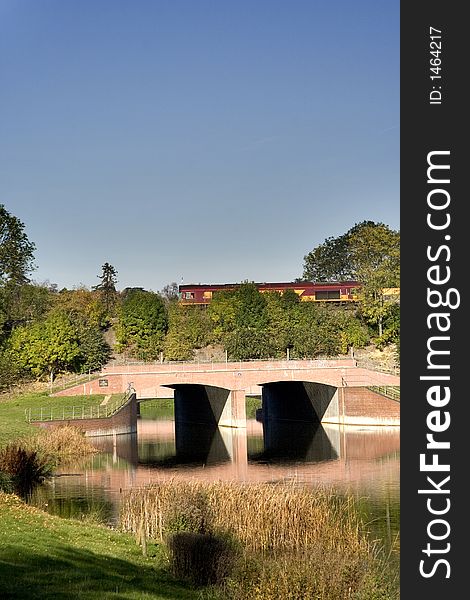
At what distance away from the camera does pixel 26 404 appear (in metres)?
59.2

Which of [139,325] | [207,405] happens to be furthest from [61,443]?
[139,325]

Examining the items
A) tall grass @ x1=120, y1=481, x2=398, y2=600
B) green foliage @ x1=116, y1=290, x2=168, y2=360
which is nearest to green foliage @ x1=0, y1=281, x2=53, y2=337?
green foliage @ x1=116, y1=290, x2=168, y2=360

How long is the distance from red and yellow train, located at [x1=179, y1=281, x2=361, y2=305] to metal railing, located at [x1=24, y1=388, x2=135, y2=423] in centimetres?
5026

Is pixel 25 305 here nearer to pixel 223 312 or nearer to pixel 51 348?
pixel 51 348

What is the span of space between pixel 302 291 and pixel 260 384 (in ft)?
157

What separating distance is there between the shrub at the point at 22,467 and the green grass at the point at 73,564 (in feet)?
34.7

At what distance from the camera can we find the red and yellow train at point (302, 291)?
110938 mm

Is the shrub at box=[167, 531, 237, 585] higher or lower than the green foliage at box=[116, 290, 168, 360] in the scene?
lower

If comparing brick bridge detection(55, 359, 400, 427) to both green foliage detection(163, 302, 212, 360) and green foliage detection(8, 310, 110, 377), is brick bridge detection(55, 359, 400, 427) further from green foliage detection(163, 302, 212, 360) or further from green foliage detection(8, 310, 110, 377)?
green foliage detection(163, 302, 212, 360)

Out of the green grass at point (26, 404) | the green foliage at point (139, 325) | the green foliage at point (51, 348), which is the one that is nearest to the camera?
the green grass at point (26, 404)

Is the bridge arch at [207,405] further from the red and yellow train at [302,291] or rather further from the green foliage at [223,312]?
the red and yellow train at [302,291]

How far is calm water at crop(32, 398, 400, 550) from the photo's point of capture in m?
31.8

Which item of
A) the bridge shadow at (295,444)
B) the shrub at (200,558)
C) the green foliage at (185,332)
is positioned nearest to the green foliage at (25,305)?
the green foliage at (185,332)

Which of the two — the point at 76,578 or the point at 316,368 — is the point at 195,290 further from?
the point at 76,578
